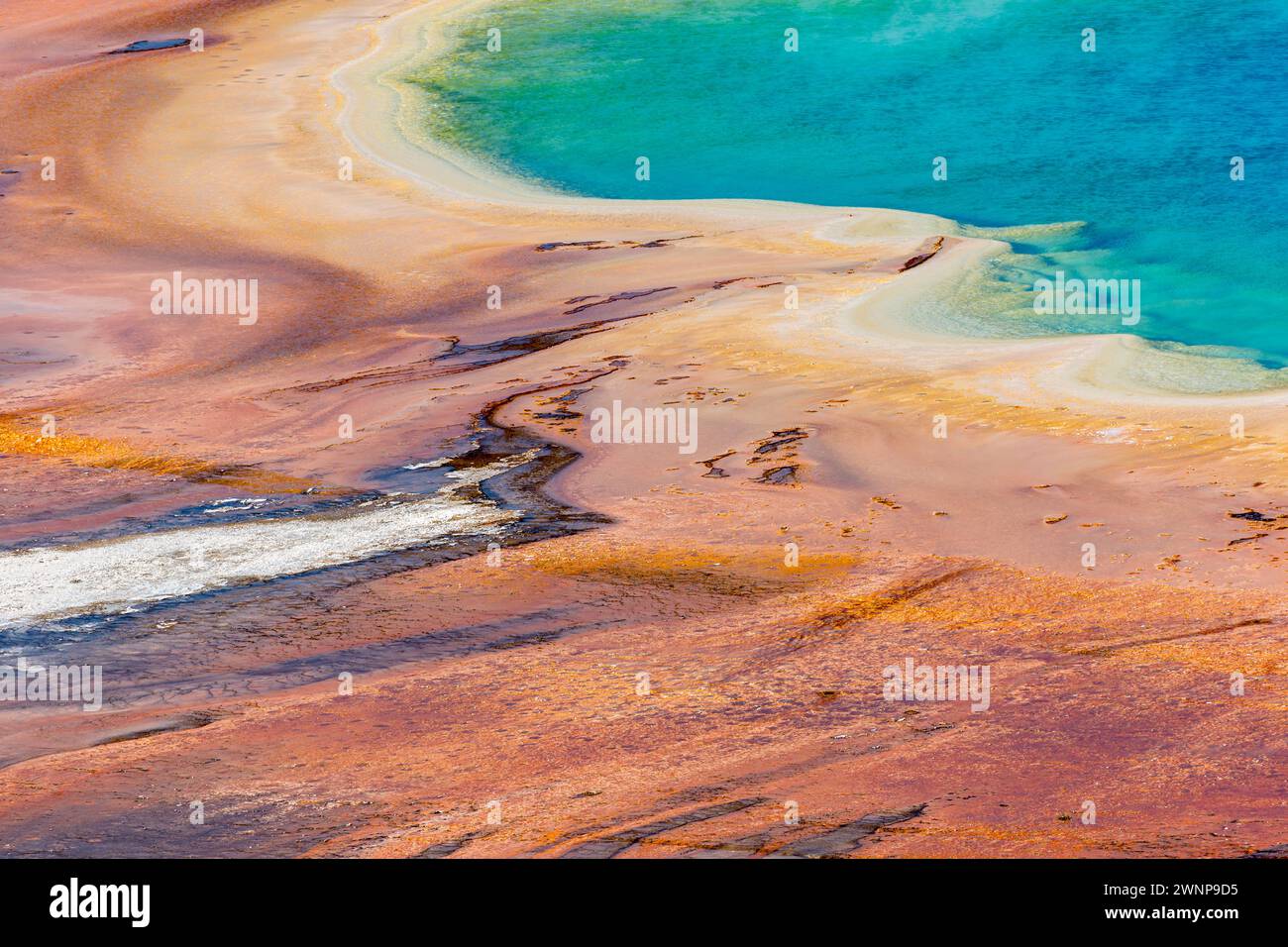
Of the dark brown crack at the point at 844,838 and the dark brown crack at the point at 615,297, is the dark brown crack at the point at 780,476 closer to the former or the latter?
the dark brown crack at the point at 844,838

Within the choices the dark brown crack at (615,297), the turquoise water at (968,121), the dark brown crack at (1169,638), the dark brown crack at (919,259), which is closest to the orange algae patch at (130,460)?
the dark brown crack at (615,297)

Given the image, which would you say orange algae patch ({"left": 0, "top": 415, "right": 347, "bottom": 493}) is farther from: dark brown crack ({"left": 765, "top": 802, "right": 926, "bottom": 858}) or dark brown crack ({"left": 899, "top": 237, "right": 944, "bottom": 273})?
dark brown crack ({"left": 899, "top": 237, "right": 944, "bottom": 273})

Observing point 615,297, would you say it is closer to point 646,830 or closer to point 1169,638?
point 1169,638

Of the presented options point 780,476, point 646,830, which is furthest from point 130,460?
point 646,830

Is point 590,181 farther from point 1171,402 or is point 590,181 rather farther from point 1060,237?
point 1171,402
